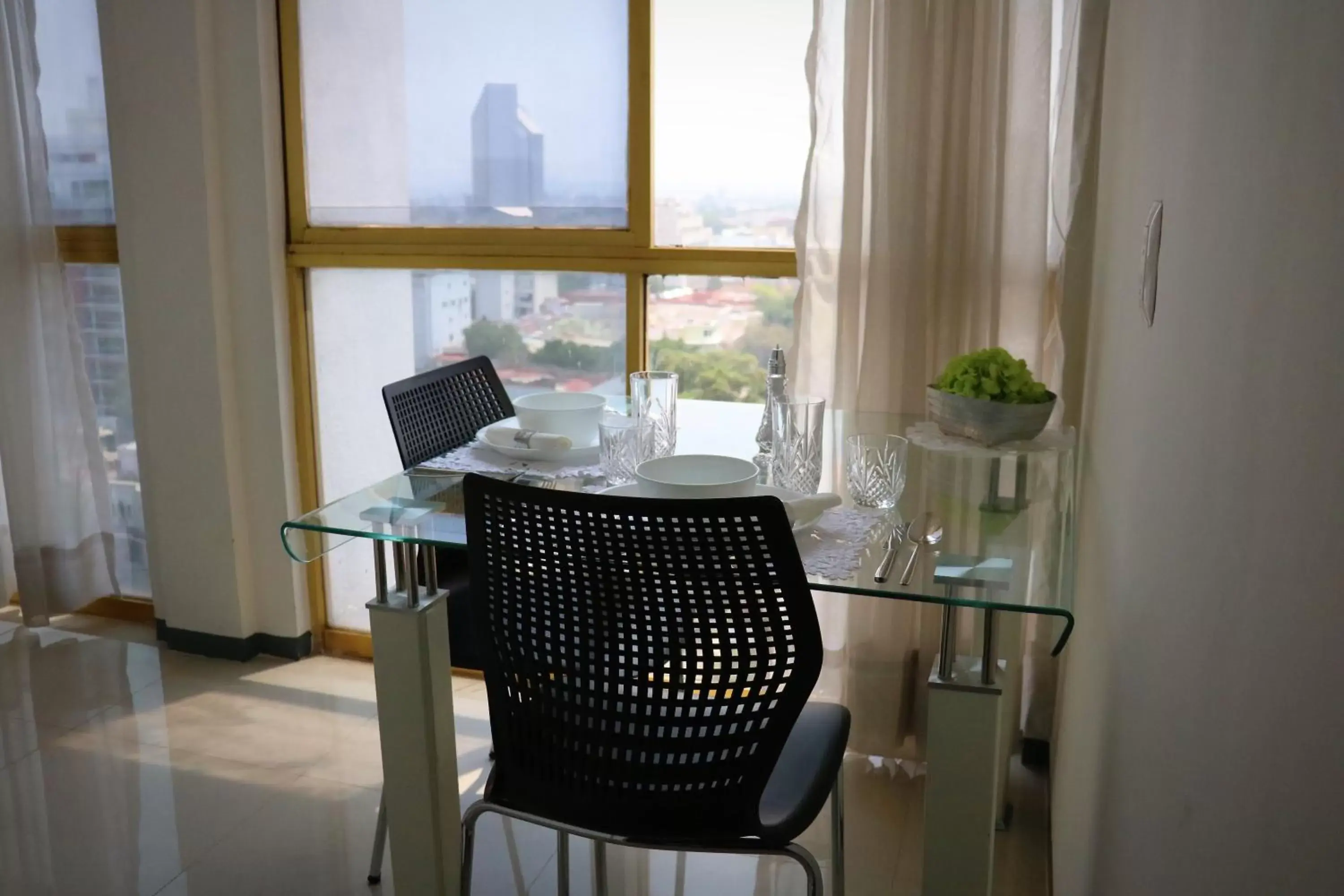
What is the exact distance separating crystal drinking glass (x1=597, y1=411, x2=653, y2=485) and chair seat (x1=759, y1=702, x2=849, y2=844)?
48cm

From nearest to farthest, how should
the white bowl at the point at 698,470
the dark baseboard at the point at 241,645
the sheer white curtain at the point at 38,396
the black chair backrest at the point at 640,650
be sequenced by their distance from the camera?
1. the black chair backrest at the point at 640,650
2. the white bowl at the point at 698,470
3. the sheer white curtain at the point at 38,396
4. the dark baseboard at the point at 241,645

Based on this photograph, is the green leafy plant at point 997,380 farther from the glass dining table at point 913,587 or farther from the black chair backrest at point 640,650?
the black chair backrest at point 640,650

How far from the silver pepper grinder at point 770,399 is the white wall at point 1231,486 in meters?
0.65

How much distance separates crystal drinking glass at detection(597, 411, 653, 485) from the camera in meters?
1.86

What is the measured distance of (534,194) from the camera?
292 centimetres

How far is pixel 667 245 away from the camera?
283 centimetres

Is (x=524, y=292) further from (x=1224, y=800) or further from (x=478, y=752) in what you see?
(x=1224, y=800)

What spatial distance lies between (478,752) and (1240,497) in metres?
2.33

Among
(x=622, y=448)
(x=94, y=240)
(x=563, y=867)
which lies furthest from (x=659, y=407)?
(x=94, y=240)

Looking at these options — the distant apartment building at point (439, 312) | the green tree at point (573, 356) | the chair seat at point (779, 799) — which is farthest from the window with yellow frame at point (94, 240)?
the chair seat at point (779, 799)

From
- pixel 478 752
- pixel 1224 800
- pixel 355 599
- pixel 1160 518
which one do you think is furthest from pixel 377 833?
pixel 1224 800

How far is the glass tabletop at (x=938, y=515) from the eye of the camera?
1389 mm

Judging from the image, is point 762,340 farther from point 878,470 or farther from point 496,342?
point 878,470

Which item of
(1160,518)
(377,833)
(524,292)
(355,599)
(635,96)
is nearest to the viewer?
(1160,518)
